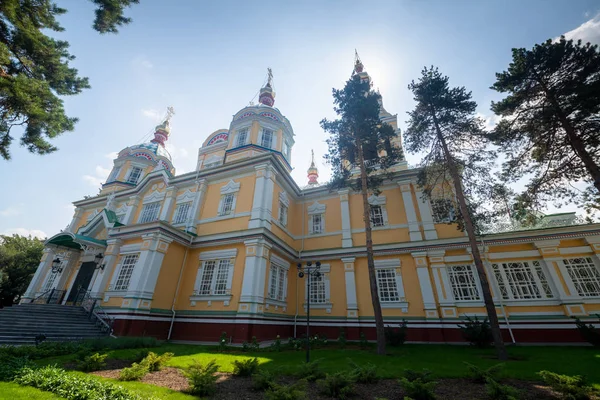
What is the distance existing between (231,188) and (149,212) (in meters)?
7.72

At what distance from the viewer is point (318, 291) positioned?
16625 mm

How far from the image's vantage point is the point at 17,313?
12453mm

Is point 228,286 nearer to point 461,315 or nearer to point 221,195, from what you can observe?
point 221,195

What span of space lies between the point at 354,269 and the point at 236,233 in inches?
306

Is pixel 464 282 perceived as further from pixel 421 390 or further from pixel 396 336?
pixel 421 390

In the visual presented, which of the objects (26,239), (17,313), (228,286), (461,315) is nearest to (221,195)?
(228,286)

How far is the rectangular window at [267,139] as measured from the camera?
2098 centimetres

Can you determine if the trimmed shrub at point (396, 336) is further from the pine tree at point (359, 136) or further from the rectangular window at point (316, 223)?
the rectangular window at point (316, 223)

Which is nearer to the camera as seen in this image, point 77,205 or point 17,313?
point 17,313

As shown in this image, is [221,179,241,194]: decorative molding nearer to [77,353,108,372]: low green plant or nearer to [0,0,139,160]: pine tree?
[0,0,139,160]: pine tree

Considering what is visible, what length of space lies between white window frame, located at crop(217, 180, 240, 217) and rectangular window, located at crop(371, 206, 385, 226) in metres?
9.54

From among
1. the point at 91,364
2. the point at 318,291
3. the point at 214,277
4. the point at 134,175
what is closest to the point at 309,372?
the point at 91,364

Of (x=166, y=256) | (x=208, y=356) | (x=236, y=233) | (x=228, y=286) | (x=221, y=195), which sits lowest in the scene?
(x=208, y=356)

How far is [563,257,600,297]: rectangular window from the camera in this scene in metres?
12.7
